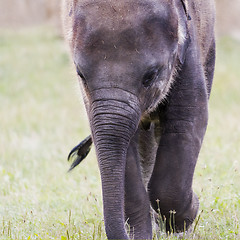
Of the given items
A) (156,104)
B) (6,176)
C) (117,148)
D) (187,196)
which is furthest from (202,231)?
(6,176)

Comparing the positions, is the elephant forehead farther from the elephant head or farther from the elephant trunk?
the elephant trunk

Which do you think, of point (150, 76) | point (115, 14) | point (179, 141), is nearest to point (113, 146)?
point (150, 76)

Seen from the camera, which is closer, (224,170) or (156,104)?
(156,104)

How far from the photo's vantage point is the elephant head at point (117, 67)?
191 inches

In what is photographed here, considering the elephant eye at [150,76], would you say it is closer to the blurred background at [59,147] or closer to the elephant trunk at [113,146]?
the elephant trunk at [113,146]

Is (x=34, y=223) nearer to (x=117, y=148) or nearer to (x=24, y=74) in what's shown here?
(x=117, y=148)

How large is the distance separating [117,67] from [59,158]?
20.4ft

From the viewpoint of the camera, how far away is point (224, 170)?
891 cm

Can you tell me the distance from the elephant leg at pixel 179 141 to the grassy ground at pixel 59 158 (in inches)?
22.3

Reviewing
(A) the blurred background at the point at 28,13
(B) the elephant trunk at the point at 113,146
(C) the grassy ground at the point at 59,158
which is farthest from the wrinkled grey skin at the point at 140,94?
(A) the blurred background at the point at 28,13

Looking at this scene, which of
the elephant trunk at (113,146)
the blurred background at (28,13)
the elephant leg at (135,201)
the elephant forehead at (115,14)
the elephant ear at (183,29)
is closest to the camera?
the elephant trunk at (113,146)

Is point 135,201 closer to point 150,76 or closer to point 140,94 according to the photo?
point 140,94

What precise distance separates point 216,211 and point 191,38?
204 centimetres

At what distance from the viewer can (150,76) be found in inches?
204
